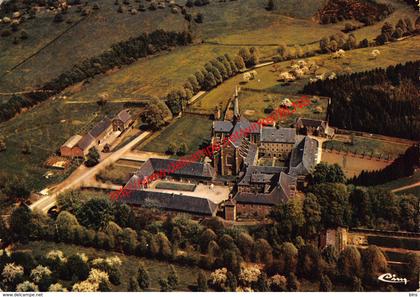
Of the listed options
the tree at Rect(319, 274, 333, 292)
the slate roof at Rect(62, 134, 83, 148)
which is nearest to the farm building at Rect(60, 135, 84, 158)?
the slate roof at Rect(62, 134, 83, 148)

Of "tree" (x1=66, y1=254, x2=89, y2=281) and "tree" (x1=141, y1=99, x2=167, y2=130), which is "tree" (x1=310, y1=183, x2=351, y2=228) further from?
"tree" (x1=141, y1=99, x2=167, y2=130)

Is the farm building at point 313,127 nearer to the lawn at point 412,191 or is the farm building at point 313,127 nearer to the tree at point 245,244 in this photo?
the lawn at point 412,191

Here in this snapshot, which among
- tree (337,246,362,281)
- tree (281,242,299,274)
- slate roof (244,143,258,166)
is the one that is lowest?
slate roof (244,143,258,166)

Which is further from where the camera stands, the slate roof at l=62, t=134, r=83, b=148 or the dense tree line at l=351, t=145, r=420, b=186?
the slate roof at l=62, t=134, r=83, b=148

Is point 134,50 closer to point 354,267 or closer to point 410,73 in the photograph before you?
point 410,73

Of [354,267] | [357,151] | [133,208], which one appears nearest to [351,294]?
[354,267]

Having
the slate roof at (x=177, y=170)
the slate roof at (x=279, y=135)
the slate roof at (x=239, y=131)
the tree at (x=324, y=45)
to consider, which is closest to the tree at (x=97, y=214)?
the slate roof at (x=177, y=170)
